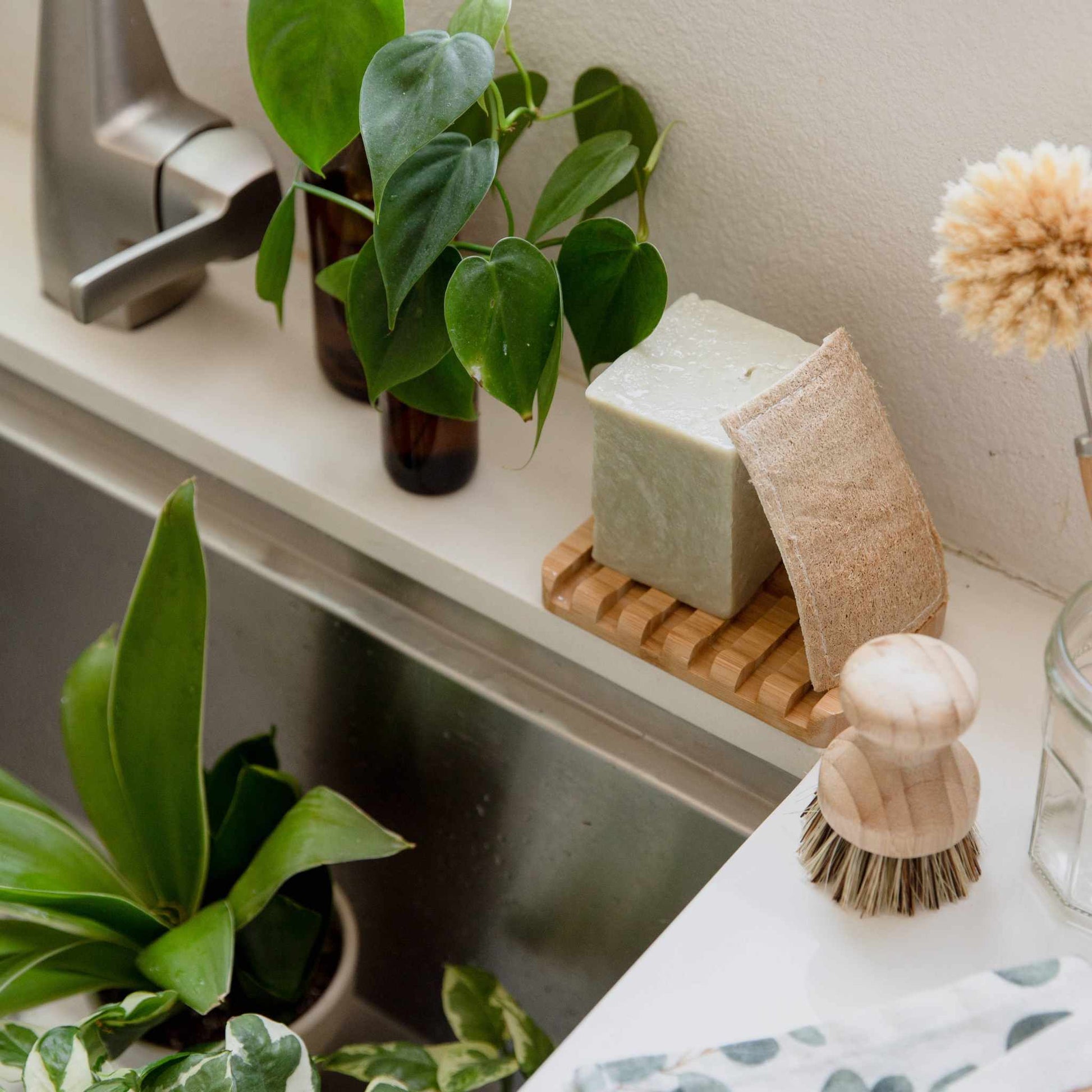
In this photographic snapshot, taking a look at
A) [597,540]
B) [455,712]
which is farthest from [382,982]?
[597,540]

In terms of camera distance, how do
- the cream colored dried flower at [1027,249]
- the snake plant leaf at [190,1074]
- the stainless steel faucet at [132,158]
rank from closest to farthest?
the cream colored dried flower at [1027,249] → the snake plant leaf at [190,1074] → the stainless steel faucet at [132,158]

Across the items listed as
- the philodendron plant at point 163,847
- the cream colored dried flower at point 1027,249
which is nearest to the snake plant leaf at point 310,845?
the philodendron plant at point 163,847

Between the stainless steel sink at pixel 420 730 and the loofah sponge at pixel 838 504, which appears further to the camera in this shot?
the stainless steel sink at pixel 420 730

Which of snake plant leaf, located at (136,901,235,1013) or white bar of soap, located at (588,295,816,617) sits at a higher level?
white bar of soap, located at (588,295,816,617)

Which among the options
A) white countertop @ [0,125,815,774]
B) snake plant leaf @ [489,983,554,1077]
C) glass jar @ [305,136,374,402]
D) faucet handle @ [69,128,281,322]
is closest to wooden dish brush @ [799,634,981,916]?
white countertop @ [0,125,815,774]

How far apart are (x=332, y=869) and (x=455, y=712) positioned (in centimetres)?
18

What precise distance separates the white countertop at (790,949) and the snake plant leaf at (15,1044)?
258mm

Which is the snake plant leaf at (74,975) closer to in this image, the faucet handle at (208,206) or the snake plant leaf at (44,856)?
the snake plant leaf at (44,856)

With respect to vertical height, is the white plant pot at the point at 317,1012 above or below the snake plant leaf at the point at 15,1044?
below

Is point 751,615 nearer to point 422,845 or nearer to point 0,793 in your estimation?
point 422,845

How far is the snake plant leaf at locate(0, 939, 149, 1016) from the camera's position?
1.93 feet

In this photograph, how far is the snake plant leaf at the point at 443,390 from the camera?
58cm

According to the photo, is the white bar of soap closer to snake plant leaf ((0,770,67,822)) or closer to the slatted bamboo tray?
the slatted bamboo tray

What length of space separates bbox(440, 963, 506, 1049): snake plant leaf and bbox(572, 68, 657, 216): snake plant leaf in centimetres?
38
